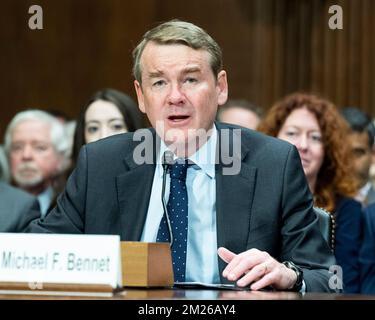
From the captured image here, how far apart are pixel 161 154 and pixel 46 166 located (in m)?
2.49

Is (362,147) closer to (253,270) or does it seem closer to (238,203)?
(238,203)

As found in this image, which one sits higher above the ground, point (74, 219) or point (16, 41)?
point (16, 41)

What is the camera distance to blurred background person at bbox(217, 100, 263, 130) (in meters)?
5.30

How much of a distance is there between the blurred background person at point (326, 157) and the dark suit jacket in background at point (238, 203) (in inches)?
54.7

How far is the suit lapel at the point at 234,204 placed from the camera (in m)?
2.83

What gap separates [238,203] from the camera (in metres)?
2.88

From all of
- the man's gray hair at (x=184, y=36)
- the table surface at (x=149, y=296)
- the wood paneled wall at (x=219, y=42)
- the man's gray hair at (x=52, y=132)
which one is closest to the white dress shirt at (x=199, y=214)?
the man's gray hair at (x=184, y=36)

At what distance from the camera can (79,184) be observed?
2.97 meters

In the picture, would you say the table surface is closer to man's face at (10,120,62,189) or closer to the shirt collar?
the shirt collar

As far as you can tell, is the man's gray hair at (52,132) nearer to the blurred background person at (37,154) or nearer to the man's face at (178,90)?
the blurred background person at (37,154)

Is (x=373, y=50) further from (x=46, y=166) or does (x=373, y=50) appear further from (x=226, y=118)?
(x=46, y=166)

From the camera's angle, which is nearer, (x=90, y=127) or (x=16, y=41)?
(x=90, y=127)

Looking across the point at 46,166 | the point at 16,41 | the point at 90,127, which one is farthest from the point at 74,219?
the point at 16,41
